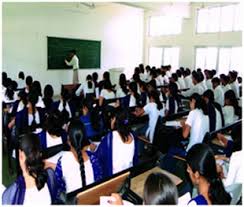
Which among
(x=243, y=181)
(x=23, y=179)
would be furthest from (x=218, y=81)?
(x=23, y=179)

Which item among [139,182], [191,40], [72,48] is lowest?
[139,182]

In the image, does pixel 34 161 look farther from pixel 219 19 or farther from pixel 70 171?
pixel 219 19

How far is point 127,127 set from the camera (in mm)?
2492

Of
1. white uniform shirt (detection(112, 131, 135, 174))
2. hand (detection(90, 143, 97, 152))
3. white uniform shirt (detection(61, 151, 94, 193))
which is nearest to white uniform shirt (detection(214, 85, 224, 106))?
hand (detection(90, 143, 97, 152))

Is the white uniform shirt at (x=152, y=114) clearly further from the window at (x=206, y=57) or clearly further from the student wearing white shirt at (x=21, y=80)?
the window at (x=206, y=57)

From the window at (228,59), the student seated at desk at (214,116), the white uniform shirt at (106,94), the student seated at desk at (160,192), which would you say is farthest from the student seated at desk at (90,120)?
the window at (228,59)

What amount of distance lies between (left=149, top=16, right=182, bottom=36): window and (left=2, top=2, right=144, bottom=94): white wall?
485mm

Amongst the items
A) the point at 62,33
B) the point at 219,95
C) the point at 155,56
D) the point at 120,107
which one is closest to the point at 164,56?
the point at 155,56

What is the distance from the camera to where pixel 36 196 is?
1566mm

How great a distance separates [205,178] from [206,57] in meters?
8.45

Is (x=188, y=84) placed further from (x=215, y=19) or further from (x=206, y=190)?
(x=206, y=190)

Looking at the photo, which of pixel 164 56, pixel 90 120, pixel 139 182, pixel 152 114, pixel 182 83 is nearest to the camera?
pixel 139 182

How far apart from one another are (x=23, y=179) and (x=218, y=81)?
5425 mm

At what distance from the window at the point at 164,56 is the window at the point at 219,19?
1241 mm
